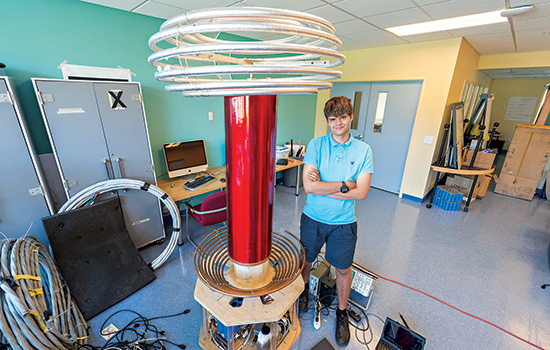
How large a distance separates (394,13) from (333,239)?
251 centimetres

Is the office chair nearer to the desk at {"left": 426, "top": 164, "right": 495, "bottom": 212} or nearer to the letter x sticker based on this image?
the letter x sticker

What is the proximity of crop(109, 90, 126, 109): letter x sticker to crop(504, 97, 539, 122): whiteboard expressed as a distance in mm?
10922

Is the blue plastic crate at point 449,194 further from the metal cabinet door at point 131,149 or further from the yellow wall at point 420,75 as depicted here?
the metal cabinet door at point 131,149

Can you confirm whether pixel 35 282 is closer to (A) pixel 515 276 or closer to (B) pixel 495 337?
(B) pixel 495 337

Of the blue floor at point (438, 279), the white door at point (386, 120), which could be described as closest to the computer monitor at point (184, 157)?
the blue floor at point (438, 279)

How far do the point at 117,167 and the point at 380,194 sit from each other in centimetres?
435

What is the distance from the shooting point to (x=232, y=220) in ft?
2.69

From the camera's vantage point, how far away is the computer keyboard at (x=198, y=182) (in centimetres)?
284

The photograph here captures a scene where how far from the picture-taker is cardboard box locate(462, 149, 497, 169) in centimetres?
407

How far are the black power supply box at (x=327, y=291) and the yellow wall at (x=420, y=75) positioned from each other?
3068 mm

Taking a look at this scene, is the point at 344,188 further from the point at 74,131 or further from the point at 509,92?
the point at 509,92

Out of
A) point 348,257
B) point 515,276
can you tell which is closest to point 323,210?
point 348,257

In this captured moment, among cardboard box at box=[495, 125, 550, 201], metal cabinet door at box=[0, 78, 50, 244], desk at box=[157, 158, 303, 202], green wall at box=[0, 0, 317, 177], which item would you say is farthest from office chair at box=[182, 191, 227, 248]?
cardboard box at box=[495, 125, 550, 201]

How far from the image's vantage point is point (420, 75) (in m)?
3.83
